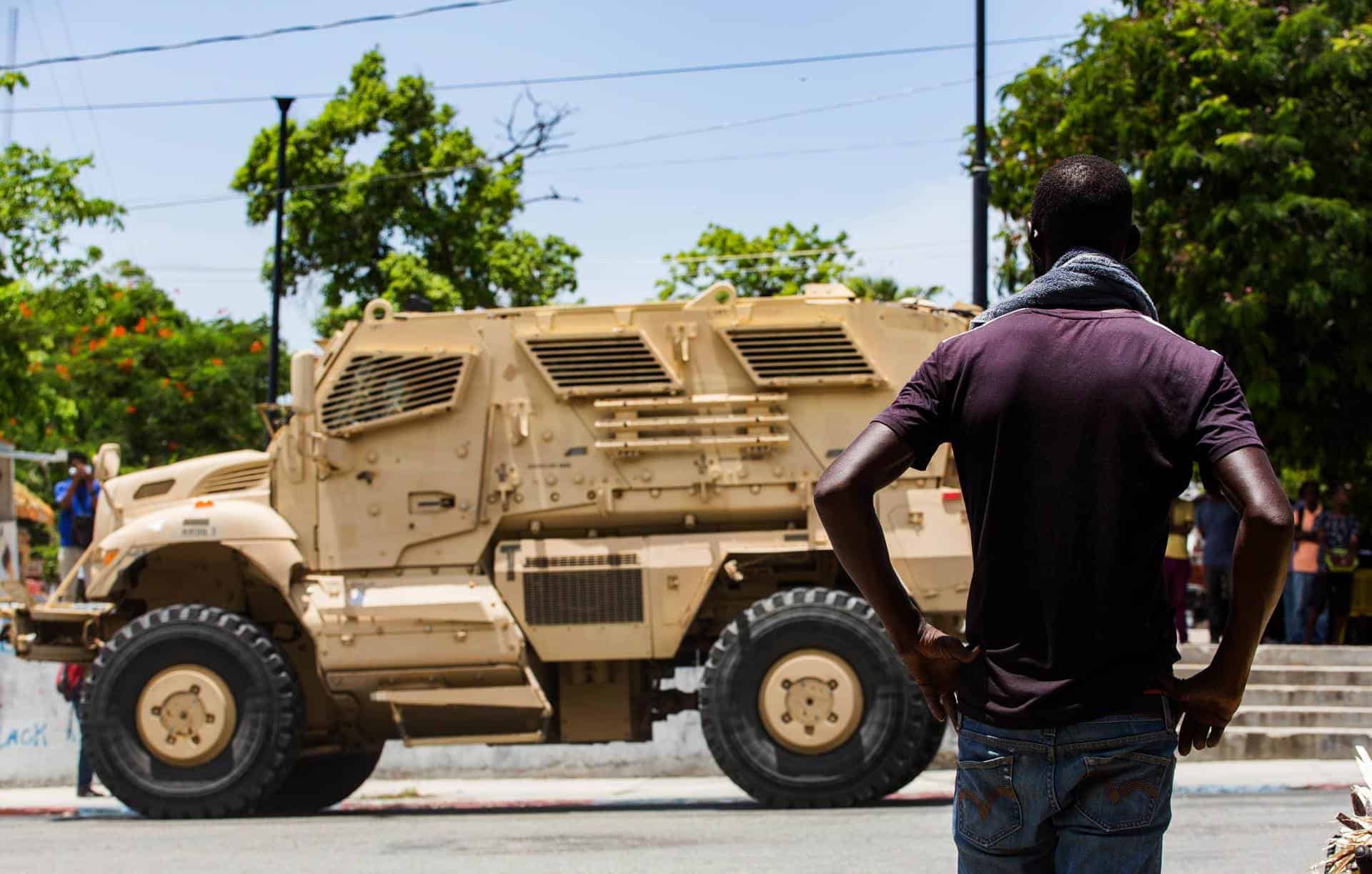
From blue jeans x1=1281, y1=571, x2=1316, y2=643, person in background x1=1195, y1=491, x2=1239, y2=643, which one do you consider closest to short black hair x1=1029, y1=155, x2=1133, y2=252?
person in background x1=1195, y1=491, x2=1239, y2=643

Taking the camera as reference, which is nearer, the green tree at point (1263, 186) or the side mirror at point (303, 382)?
the side mirror at point (303, 382)

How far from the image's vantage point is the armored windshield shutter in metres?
10.3

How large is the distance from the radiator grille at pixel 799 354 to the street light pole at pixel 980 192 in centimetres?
671

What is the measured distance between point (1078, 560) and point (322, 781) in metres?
9.30

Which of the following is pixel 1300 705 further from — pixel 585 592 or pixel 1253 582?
pixel 1253 582

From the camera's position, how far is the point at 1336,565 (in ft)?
52.3

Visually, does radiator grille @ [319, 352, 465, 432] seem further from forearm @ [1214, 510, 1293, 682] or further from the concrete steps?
forearm @ [1214, 510, 1293, 682]

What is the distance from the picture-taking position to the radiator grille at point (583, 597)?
10.1m

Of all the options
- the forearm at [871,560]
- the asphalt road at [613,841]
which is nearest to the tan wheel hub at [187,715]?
the asphalt road at [613,841]

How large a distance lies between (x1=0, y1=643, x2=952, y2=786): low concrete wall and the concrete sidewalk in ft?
0.37

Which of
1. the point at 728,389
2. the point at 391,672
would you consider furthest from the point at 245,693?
the point at 728,389

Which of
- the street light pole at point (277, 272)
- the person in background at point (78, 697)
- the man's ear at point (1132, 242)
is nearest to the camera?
the man's ear at point (1132, 242)

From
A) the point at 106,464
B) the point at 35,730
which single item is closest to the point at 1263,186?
the point at 106,464

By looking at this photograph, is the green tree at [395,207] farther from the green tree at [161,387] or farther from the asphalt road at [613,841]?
the asphalt road at [613,841]
